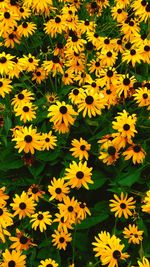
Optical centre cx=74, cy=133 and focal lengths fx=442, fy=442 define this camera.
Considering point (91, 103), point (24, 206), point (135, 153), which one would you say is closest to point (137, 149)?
point (135, 153)

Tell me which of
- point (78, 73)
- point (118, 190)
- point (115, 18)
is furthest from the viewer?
point (115, 18)

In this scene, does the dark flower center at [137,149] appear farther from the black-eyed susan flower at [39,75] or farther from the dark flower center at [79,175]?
the black-eyed susan flower at [39,75]

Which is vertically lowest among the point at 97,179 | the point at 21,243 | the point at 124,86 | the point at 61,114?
the point at 21,243

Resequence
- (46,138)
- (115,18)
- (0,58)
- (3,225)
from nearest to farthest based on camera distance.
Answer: (3,225), (46,138), (0,58), (115,18)

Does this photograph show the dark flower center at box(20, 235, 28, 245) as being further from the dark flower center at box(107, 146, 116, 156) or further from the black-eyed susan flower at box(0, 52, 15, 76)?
the black-eyed susan flower at box(0, 52, 15, 76)

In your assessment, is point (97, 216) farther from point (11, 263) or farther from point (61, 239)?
point (11, 263)

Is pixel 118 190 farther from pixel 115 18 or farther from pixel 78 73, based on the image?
pixel 115 18

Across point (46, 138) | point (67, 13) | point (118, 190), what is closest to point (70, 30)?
point (67, 13)
